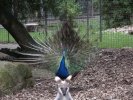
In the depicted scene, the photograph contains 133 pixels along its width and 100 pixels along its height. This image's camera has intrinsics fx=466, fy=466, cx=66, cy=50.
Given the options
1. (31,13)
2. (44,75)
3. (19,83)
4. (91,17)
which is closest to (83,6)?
(91,17)

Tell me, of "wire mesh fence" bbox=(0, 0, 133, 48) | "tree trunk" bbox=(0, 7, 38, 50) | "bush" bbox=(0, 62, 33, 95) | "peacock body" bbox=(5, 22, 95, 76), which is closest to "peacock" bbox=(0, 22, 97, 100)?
"peacock body" bbox=(5, 22, 95, 76)

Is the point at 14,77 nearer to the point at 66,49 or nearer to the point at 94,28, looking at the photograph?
the point at 66,49

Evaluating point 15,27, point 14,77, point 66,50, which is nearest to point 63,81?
point 66,50

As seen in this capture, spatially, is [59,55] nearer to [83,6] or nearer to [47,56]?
[47,56]

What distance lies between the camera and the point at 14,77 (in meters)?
8.01

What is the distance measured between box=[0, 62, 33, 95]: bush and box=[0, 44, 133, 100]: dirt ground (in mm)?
123

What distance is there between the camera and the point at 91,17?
63.6ft

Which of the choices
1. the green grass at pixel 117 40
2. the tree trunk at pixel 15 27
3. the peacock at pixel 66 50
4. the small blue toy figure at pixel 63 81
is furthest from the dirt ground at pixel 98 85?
the green grass at pixel 117 40

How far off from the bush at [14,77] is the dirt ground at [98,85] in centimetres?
12

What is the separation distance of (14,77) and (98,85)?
156 centimetres

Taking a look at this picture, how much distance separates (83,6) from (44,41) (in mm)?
10635

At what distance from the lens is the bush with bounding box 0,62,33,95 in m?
7.75

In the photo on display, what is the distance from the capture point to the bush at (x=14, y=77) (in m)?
7.75

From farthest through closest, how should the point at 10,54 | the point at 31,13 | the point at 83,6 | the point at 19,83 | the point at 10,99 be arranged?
the point at 83,6 → the point at 31,13 → the point at 10,54 → the point at 19,83 → the point at 10,99
